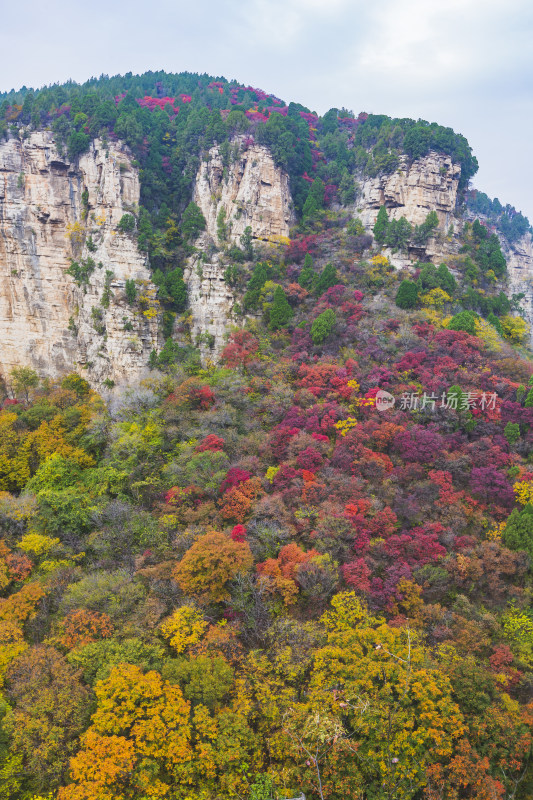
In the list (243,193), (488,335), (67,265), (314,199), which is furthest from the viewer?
(314,199)

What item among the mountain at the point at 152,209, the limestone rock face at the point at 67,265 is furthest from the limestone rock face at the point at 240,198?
the limestone rock face at the point at 67,265

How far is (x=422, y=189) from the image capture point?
148ft

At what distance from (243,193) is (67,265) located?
751 inches

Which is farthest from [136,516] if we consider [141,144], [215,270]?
[141,144]

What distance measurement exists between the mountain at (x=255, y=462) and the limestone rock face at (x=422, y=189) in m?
0.31

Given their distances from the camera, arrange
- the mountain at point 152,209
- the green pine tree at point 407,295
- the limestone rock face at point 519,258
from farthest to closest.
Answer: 1. the limestone rock face at point 519,258
2. the mountain at point 152,209
3. the green pine tree at point 407,295

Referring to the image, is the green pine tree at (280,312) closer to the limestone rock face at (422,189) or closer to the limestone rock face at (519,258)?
the limestone rock face at (422,189)

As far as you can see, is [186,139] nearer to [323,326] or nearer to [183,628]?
[323,326]

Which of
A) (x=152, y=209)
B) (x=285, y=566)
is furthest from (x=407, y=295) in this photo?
(x=152, y=209)

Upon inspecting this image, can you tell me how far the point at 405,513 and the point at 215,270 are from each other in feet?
97.9

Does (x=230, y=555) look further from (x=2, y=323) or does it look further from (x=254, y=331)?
(x=2, y=323)

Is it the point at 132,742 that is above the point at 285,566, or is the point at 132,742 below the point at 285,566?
below

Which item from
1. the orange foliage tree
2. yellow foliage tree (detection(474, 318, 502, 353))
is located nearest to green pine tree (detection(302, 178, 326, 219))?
yellow foliage tree (detection(474, 318, 502, 353))

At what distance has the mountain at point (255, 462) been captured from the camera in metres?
13.4
